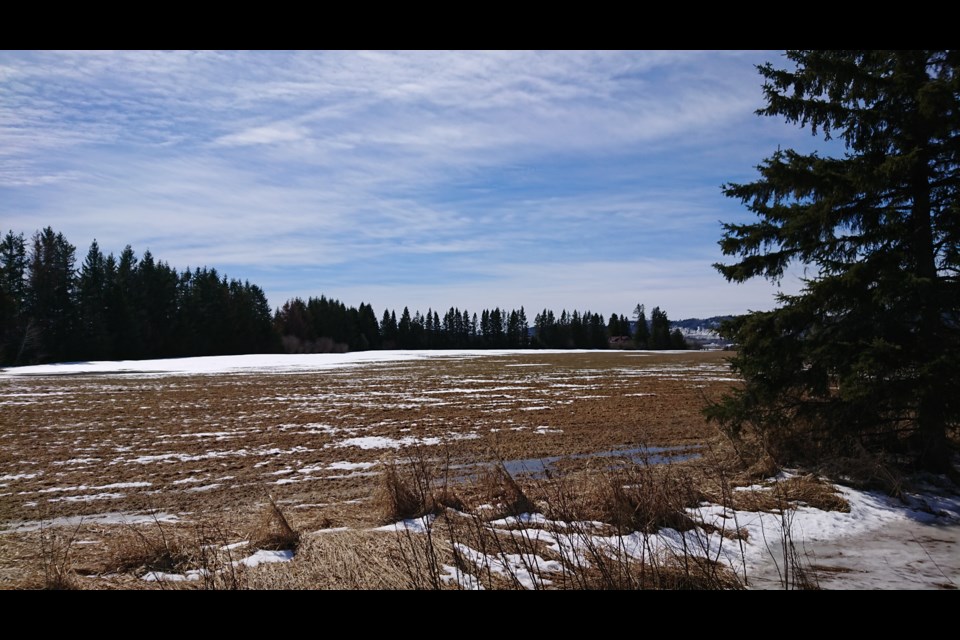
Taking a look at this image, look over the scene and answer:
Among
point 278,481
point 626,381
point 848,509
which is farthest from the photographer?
point 626,381

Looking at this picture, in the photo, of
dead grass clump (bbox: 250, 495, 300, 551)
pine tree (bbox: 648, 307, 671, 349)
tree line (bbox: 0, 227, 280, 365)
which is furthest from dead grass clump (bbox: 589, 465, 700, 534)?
pine tree (bbox: 648, 307, 671, 349)

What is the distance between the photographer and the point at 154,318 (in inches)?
2805

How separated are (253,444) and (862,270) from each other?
14.4 m

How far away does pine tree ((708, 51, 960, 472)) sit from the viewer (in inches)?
298

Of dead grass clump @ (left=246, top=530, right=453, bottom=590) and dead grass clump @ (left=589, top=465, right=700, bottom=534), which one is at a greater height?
dead grass clump @ (left=589, top=465, right=700, bottom=534)

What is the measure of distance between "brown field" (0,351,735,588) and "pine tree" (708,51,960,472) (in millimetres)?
4004

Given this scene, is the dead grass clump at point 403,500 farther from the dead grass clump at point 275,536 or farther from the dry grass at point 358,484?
the dead grass clump at point 275,536

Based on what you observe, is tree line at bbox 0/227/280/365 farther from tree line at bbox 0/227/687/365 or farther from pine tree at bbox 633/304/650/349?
pine tree at bbox 633/304/650/349

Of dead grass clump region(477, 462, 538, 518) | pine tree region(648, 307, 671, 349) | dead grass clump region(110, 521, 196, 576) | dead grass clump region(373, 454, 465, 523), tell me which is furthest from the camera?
pine tree region(648, 307, 671, 349)

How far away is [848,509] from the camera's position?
6.91 m

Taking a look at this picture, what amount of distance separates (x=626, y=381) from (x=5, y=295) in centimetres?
6237

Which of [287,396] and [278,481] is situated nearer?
[278,481]
